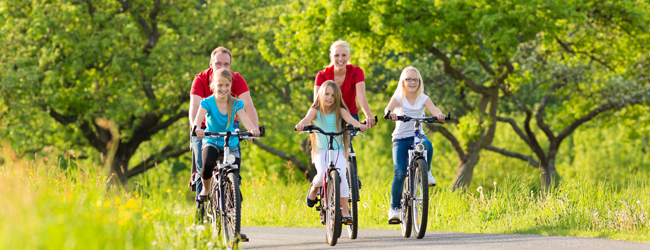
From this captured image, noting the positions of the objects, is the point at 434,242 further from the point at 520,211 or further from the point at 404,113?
the point at 520,211

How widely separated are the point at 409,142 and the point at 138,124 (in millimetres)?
17242

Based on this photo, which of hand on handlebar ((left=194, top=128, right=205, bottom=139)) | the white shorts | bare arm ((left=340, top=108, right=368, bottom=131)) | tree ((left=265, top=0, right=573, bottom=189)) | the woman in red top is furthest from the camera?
tree ((left=265, top=0, right=573, bottom=189))

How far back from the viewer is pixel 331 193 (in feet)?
19.7

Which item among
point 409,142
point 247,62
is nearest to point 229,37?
point 247,62

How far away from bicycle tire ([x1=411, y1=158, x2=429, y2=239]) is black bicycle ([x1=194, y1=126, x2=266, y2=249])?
5.21 ft

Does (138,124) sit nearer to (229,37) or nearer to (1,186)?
(229,37)

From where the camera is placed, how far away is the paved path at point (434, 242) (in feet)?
18.8

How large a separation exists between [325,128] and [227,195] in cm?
126

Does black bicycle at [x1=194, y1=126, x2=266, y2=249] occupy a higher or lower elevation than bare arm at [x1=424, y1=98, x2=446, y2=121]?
lower

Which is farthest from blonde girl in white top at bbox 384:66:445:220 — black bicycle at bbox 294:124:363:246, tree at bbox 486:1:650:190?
tree at bbox 486:1:650:190

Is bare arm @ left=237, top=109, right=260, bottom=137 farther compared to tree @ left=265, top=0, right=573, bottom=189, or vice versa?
tree @ left=265, top=0, right=573, bottom=189

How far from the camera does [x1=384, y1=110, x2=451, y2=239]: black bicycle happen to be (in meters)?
6.23

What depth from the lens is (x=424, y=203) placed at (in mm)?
6055

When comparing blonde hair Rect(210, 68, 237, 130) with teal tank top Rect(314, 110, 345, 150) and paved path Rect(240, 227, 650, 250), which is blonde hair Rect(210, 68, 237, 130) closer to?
teal tank top Rect(314, 110, 345, 150)
